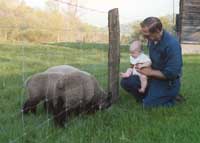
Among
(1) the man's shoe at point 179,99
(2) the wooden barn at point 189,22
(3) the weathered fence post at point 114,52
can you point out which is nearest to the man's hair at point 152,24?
(3) the weathered fence post at point 114,52

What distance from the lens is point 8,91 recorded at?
8469 mm

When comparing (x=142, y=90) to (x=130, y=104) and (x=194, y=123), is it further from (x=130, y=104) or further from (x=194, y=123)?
(x=194, y=123)

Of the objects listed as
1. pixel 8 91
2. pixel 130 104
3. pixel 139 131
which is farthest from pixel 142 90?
pixel 8 91

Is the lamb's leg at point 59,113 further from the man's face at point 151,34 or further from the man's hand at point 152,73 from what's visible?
the man's face at point 151,34

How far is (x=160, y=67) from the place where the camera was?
7238 mm

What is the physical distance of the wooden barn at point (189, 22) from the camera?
22750mm

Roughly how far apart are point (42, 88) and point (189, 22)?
17204mm

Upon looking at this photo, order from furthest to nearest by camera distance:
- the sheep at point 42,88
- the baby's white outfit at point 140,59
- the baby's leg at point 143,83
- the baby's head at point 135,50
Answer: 1. the baby's leg at point 143,83
2. the baby's head at point 135,50
3. the baby's white outfit at point 140,59
4. the sheep at point 42,88

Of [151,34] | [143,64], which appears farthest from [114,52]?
[151,34]

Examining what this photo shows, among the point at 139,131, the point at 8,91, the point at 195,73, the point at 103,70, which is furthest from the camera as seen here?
the point at 195,73

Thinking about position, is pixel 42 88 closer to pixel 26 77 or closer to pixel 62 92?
pixel 62 92

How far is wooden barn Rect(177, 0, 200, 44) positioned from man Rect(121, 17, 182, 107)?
609 inches

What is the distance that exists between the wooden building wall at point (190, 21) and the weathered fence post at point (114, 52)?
15.3m

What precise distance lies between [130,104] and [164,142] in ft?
6.98
